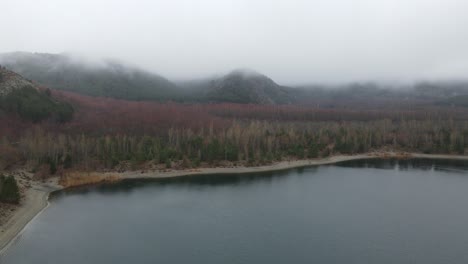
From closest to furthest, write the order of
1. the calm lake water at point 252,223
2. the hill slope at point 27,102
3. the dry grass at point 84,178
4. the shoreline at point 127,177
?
the calm lake water at point 252,223 < the shoreline at point 127,177 < the dry grass at point 84,178 < the hill slope at point 27,102

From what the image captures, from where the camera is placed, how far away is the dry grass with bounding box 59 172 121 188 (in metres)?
56.5

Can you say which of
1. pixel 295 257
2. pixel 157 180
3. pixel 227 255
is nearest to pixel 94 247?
pixel 227 255

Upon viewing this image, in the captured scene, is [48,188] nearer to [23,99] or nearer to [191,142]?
[191,142]

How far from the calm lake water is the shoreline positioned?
1182 mm

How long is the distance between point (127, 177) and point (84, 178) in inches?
264

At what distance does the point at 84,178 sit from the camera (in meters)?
58.7

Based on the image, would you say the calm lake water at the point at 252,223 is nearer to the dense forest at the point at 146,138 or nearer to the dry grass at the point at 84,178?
the dry grass at the point at 84,178

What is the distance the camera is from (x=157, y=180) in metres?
61.5

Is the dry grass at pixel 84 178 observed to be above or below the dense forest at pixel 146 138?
below

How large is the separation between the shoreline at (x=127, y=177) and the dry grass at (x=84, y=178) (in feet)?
4.16

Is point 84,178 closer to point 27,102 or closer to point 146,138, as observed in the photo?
point 146,138

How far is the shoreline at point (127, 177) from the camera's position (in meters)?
36.0

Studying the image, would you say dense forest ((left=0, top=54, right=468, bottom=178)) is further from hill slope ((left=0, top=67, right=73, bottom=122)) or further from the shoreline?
the shoreline

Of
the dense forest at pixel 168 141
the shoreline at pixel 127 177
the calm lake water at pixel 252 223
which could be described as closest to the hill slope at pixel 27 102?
the dense forest at pixel 168 141
